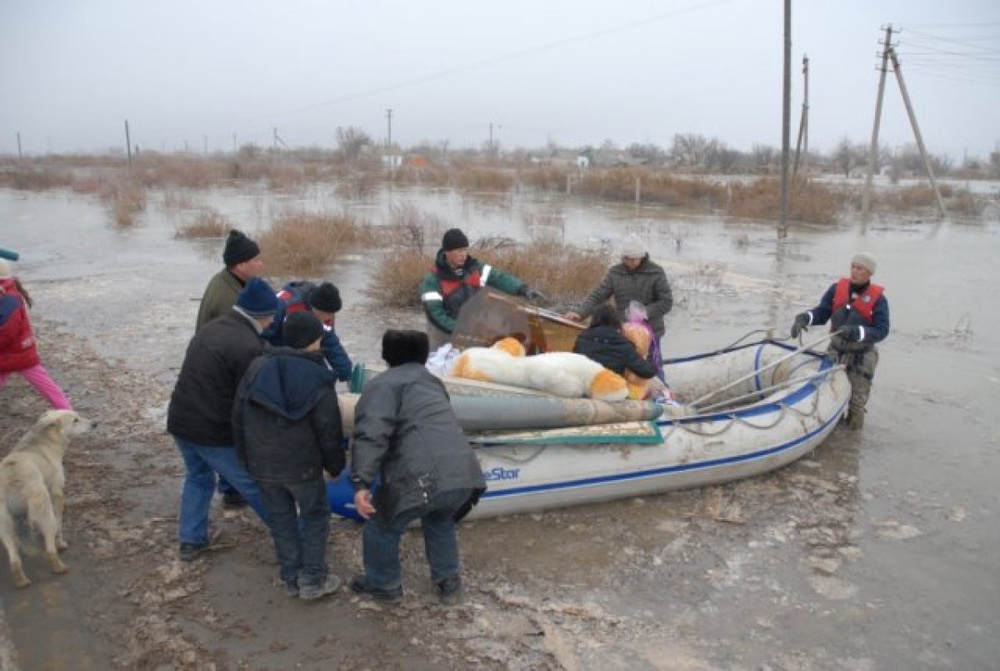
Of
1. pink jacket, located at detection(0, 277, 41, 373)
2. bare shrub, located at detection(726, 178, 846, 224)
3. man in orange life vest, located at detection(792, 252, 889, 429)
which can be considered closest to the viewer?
pink jacket, located at detection(0, 277, 41, 373)

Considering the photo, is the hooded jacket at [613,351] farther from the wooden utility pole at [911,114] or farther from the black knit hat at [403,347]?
the wooden utility pole at [911,114]

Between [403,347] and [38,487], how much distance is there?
→ 1.89 metres

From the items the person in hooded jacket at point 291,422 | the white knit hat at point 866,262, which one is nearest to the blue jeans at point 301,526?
the person in hooded jacket at point 291,422

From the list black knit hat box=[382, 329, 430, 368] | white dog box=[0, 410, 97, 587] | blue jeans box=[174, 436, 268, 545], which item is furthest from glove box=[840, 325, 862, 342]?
white dog box=[0, 410, 97, 587]

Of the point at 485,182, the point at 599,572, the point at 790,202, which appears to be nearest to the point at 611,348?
the point at 599,572

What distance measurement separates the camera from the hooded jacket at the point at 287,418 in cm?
324

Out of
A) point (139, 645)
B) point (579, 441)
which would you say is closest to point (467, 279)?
point (579, 441)

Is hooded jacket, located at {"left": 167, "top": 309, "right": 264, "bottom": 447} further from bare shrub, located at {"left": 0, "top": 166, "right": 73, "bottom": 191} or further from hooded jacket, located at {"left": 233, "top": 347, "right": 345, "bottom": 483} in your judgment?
bare shrub, located at {"left": 0, "top": 166, "right": 73, "bottom": 191}

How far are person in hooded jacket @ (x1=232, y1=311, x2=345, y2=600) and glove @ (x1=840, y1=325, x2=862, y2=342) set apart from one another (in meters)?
4.17

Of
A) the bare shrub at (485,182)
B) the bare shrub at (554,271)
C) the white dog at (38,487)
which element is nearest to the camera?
the white dog at (38,487)

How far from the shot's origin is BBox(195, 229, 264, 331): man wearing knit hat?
420cm

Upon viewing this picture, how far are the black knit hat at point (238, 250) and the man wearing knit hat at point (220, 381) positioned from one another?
22.8 inches

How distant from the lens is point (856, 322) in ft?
19.4

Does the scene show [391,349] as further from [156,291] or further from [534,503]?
[156,291]
